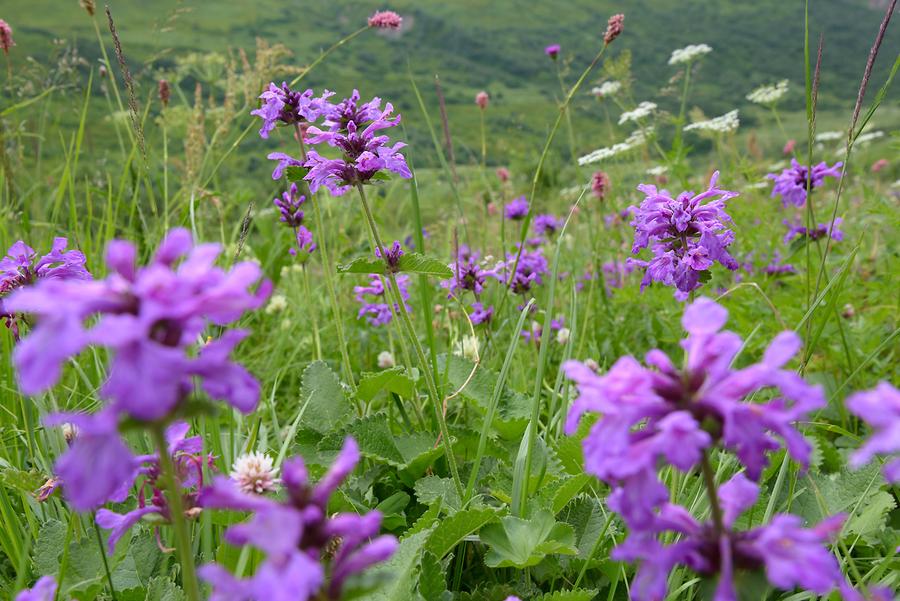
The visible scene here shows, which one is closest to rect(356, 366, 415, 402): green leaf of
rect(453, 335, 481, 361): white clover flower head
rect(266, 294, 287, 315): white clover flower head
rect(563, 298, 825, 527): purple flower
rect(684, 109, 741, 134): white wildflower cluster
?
rect(453, 335, 481, 361): white clover flower head

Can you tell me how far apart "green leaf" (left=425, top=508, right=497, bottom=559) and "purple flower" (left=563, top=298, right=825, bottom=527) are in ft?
2.72

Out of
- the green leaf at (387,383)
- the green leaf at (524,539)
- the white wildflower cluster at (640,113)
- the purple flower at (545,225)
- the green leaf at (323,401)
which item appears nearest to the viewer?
the green leaf at (524,539)

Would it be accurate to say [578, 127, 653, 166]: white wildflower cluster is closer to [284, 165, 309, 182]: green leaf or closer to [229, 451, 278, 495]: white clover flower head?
[284, 165, 309, 182]: green leaf

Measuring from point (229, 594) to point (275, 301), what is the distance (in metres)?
3.93

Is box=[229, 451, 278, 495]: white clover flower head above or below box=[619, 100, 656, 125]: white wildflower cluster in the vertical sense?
above

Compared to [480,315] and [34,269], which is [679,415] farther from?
[480,315]

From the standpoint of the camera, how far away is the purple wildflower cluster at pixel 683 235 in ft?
6.59

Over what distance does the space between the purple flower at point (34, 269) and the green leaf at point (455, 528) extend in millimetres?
1107

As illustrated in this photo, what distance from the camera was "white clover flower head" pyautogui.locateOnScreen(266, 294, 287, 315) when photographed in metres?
4.48

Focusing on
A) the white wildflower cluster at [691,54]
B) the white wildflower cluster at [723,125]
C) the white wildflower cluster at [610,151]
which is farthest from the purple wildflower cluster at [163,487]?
the white wildflower cluster at [691,54]

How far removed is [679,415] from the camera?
0.76 metres

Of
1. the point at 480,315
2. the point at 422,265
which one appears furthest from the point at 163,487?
the point at 480,315

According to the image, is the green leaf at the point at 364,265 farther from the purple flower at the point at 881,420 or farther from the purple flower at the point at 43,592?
the purple flower at the point at 881,420

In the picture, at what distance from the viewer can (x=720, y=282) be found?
4.48 m
